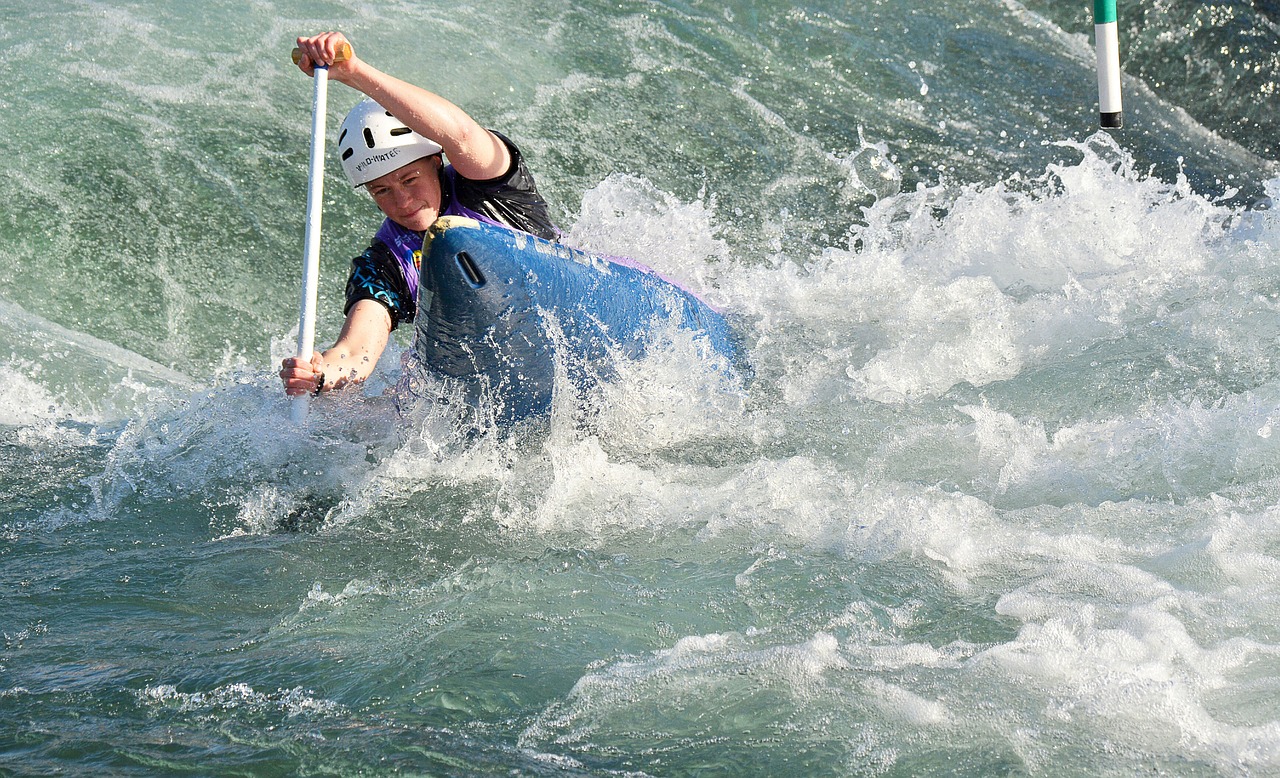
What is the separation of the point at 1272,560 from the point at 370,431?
116 inches

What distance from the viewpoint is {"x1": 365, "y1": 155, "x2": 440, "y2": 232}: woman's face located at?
4.26 m

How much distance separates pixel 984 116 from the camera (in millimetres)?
8438

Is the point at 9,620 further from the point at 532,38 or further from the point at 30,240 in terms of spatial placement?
the point at 532,38

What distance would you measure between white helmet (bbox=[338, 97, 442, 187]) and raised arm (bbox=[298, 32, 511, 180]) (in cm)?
13

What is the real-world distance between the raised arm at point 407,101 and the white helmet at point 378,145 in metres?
0.13

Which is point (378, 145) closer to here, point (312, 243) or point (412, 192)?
point (412, 192)

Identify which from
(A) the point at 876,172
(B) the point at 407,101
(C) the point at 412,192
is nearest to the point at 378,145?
(C) the point at 412,192

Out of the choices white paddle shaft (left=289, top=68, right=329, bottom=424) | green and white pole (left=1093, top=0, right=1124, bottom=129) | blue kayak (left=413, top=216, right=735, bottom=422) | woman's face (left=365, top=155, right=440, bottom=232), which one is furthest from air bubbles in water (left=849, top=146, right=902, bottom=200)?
white paddle shaft (left=289, top=68, right=329, bottom=424)

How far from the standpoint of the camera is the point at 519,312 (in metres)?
3.93

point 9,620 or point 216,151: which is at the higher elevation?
point 216,151

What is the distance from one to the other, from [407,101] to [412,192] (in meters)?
0.45

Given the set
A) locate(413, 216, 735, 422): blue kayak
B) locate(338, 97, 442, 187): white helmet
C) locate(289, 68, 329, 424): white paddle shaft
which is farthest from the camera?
locate(338, 97, 442, 187): white helmet

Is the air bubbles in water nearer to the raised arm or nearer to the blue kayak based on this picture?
the blue kayak

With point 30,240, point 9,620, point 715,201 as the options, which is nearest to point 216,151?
point 30,240
